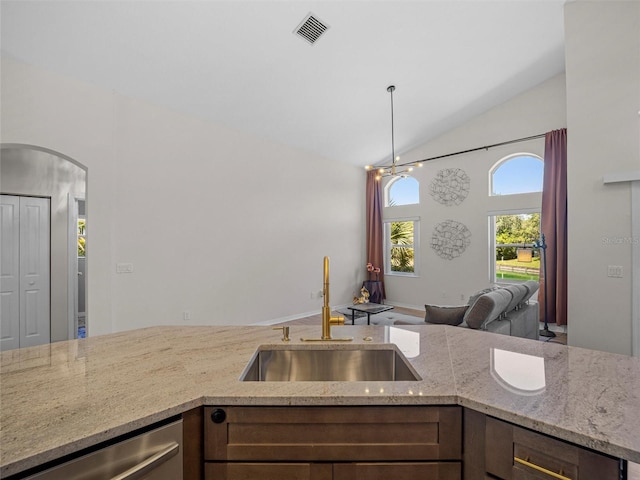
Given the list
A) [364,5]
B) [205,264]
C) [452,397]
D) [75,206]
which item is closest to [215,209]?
[205,264]

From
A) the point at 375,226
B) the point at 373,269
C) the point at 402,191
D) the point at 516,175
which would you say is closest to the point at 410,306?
the point at 373,269

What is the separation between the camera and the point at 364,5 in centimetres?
296

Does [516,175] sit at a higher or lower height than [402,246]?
higher

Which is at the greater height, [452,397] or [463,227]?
[463,227]

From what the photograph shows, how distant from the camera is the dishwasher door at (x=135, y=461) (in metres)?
0.65

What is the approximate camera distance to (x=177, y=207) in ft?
12.9

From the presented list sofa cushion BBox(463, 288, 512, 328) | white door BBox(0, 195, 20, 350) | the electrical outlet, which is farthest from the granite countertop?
white door BBox(0, 195, 20, 350)

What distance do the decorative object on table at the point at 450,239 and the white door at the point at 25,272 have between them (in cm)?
621

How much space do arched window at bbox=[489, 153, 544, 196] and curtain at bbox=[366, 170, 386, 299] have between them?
2.17 meters

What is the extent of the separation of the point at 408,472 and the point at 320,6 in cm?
350

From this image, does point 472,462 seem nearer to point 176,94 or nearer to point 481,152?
point 176,94

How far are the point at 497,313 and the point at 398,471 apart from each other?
2330mm

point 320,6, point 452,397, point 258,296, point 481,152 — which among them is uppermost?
point 320,6

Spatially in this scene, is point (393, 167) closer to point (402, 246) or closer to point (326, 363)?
point (402, 246)
